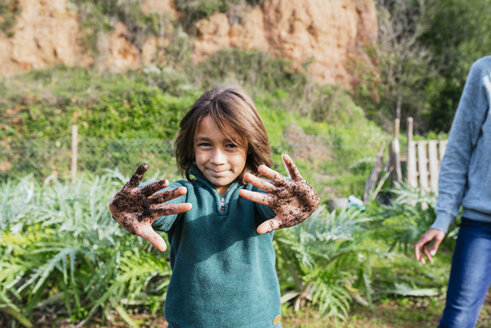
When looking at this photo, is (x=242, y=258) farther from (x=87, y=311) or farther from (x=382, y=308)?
(x=382, y=308)

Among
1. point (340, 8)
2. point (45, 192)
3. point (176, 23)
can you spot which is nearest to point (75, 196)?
point (45, 192)

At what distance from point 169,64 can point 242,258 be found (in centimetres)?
1243

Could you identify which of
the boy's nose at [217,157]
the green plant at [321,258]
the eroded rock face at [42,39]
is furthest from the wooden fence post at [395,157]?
the eroded rock face at [42,39]

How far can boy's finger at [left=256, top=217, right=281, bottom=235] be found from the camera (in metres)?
0.94

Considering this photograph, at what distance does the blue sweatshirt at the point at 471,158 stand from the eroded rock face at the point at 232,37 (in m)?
12.2

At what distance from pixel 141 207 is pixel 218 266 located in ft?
1.01

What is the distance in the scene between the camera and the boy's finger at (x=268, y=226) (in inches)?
37.0

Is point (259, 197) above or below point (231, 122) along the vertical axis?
below

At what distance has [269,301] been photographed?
1174 mm

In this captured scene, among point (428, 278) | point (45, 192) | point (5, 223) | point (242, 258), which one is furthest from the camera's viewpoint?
point (428, 278)

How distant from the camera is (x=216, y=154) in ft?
3.79

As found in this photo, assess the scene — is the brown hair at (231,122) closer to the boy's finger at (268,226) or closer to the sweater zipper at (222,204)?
the sweater zipper at (222,204)

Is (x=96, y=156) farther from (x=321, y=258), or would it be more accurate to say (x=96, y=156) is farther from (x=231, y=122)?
(x=231, y=122)

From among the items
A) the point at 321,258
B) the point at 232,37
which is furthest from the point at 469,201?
the point at 232,37
